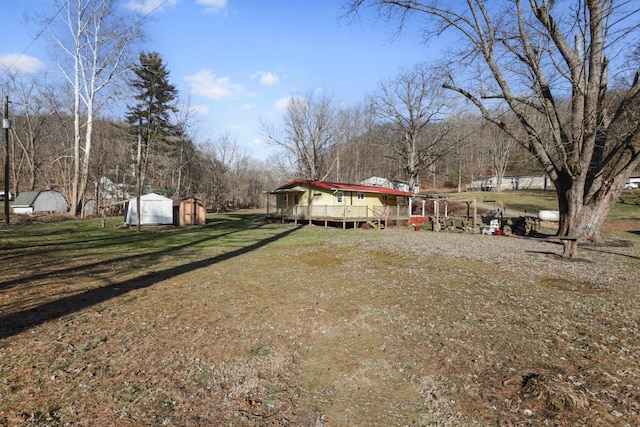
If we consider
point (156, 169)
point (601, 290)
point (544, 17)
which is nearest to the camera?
point (601, 290)

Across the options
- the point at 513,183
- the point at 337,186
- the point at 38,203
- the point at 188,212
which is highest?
the point at 513,183

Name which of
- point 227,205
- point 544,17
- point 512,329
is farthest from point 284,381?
point 227,205

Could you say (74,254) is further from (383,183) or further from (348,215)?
(383,183)

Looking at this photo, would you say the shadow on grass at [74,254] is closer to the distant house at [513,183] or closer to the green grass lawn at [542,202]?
the green grass lawn at [542,202]

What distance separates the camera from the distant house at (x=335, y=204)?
23062 millimetres

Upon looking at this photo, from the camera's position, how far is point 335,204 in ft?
80.3

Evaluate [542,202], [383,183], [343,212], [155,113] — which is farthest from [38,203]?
[542,202]

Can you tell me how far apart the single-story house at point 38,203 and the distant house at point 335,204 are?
924 inches

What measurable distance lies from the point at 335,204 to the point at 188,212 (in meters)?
11.4

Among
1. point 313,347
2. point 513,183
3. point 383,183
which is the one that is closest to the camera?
point 313,347

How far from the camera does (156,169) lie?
1569 inches

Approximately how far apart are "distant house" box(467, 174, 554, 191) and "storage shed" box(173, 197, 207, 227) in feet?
181

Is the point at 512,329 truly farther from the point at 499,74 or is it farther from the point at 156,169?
the point at 156,169

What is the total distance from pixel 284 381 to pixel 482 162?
258 feet
